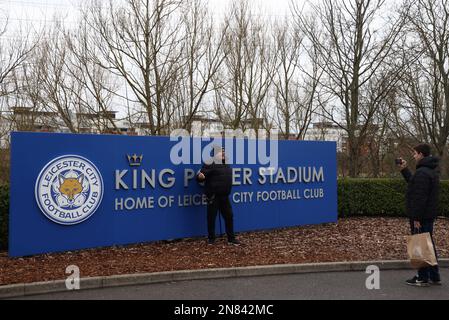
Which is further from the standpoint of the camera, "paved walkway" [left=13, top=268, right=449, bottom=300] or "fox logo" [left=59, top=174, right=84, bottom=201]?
"fox logo" [left=59, top=174, right=84, bottom=201]

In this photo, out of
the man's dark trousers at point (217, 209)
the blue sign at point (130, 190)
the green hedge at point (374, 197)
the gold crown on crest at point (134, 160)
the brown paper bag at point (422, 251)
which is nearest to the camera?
the brown paper bag at point (422, 251)

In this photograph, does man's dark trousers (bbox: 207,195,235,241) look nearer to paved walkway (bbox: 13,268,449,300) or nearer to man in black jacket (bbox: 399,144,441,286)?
paved walkway (bbox: 13,268,449,300)

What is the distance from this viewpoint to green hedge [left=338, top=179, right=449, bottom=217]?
517 inches

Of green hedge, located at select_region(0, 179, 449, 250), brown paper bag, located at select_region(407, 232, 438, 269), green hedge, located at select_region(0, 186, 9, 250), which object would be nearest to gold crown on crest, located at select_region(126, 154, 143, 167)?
green hedge, located at select_region(0, 186, 9, 250)

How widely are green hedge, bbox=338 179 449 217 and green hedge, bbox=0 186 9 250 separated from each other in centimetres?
850

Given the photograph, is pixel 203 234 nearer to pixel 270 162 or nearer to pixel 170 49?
pixel 270 162

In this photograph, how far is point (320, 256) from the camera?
7.88 m

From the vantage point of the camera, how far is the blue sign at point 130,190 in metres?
7.45

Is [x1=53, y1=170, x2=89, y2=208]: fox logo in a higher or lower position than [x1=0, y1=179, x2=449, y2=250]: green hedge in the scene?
higher

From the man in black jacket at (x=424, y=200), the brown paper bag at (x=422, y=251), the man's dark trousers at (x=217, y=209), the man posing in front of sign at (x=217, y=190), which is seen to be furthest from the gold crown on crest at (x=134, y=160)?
the brown paper bag at (x=422, y=251)

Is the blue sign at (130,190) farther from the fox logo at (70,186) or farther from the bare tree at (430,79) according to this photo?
the bare tree at (430,79)

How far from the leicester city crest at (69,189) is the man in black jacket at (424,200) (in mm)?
4961

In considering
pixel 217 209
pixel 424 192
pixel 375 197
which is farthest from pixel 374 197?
pixel 424 192

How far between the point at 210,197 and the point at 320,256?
2.26m
